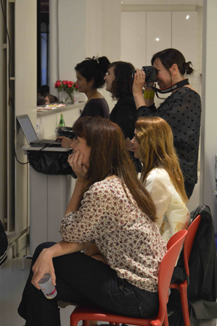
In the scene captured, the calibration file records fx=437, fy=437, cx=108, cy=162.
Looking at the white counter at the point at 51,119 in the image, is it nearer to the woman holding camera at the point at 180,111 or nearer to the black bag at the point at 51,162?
the black bag at the point at 51,162

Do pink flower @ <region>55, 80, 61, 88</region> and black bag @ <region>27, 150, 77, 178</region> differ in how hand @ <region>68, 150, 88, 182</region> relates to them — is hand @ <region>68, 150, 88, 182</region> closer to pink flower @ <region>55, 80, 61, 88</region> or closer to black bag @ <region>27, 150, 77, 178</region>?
black bag @ <region>27, 150, 77, 178</region>

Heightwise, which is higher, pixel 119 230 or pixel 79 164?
pixel 79 164

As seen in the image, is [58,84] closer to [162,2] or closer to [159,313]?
[162,2]

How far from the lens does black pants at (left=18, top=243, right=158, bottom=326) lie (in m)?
1.57

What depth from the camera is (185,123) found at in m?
2.64

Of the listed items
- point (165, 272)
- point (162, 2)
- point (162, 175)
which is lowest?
point (165, 272)

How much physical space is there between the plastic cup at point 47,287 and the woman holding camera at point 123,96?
4.63 ft

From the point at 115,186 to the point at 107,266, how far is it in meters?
0.32

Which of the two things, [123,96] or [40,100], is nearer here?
[123,96]

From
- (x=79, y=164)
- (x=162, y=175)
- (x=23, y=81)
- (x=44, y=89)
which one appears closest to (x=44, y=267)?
(x=79, y=164)

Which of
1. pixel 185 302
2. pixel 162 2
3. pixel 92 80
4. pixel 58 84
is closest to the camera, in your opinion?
pixel 185 302

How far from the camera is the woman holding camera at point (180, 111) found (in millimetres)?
2645

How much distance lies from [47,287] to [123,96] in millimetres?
1678

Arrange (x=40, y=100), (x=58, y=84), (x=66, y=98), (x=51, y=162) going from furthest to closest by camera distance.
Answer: (x=66, y=98) < (x=58, y=84) < (x=40, y=100) < (x=51, y=162)
